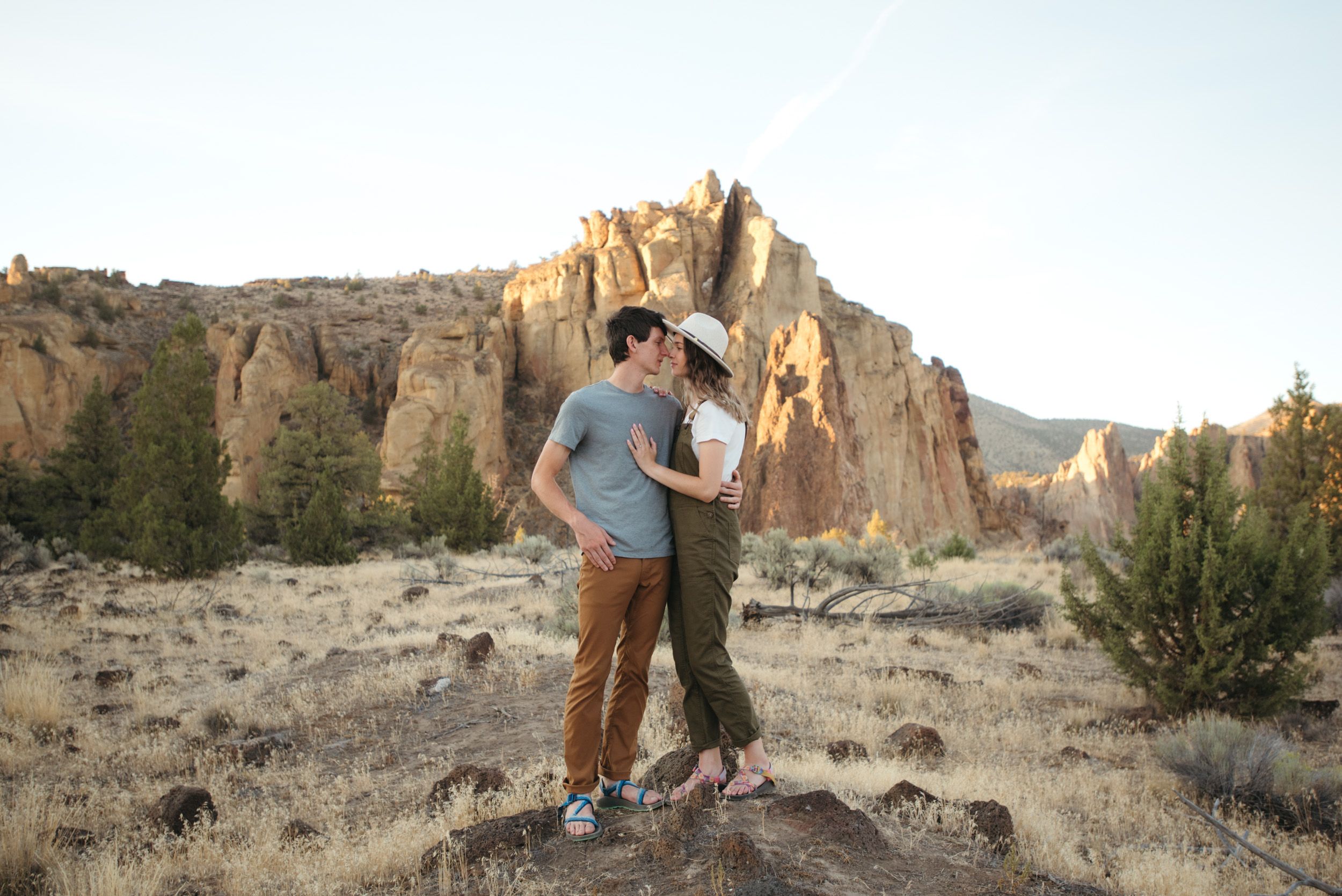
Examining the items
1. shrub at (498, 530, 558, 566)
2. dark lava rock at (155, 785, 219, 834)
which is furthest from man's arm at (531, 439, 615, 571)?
shrub at (498, 530, 558, 566)

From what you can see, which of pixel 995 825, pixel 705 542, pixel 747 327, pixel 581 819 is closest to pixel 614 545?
pixel 705 542

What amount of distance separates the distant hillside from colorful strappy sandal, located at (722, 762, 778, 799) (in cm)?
6818

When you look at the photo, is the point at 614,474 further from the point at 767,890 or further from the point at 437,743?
the point at 437,743

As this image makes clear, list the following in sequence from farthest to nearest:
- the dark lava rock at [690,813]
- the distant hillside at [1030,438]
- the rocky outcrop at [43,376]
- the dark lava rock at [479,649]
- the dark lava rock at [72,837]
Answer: the distant hillside at [1030,438] → the rocky outcrop at [43,376] → the dark lava rock at [479,649] → the dark lava rock at [72,837] → the dark lava rock at [690,813]

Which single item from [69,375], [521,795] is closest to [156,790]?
[521,795]

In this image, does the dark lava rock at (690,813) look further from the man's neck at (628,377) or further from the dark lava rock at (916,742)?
the dark lava rock at (916,742)

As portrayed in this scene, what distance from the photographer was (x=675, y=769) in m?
3.87

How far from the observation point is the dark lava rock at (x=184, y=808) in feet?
13.3

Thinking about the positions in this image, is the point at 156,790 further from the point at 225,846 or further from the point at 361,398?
the point at 361,398

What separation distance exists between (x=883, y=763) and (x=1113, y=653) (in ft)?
10.1

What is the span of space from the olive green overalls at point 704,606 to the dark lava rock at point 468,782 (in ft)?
4.24

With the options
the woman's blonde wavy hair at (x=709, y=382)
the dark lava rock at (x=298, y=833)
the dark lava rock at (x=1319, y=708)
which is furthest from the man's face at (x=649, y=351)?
the dark lava rock at (x=1319, y=708)

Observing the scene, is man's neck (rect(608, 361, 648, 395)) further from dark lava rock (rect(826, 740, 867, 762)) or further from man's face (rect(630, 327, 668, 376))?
dark lava rock (rect(826, 740, 867, 762))

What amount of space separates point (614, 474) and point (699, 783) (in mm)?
1422
